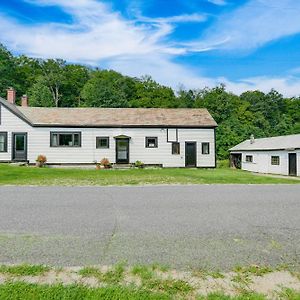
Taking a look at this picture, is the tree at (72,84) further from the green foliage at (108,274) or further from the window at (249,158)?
the green foliage at (108,274)

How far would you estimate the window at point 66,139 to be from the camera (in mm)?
23156

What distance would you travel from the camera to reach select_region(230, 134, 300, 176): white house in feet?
74.5

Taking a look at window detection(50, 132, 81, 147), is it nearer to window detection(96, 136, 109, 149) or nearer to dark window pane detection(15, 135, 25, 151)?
window detection(96, 136, 109, 149)

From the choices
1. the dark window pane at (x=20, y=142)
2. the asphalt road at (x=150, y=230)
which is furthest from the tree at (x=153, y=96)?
the asphalt road at (x=150, y=230)

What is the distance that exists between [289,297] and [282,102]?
66877 mm

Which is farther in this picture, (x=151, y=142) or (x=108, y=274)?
(x=151, y=142)

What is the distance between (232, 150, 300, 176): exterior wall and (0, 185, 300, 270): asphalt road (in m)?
15.5

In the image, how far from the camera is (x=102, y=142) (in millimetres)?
23594

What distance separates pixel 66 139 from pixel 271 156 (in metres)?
17.8

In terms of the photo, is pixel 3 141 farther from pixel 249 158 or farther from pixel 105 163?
pixel 249 158

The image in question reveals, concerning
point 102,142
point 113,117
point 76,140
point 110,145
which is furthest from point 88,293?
point 113,117

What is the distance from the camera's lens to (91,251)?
4.25 m

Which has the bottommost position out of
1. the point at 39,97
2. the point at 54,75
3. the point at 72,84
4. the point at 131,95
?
the point at 39,97

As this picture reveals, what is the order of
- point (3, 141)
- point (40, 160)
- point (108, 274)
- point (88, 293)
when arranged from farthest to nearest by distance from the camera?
point (3, 141) < point (40, 160) < point (108, 274) < point (88, 293)
